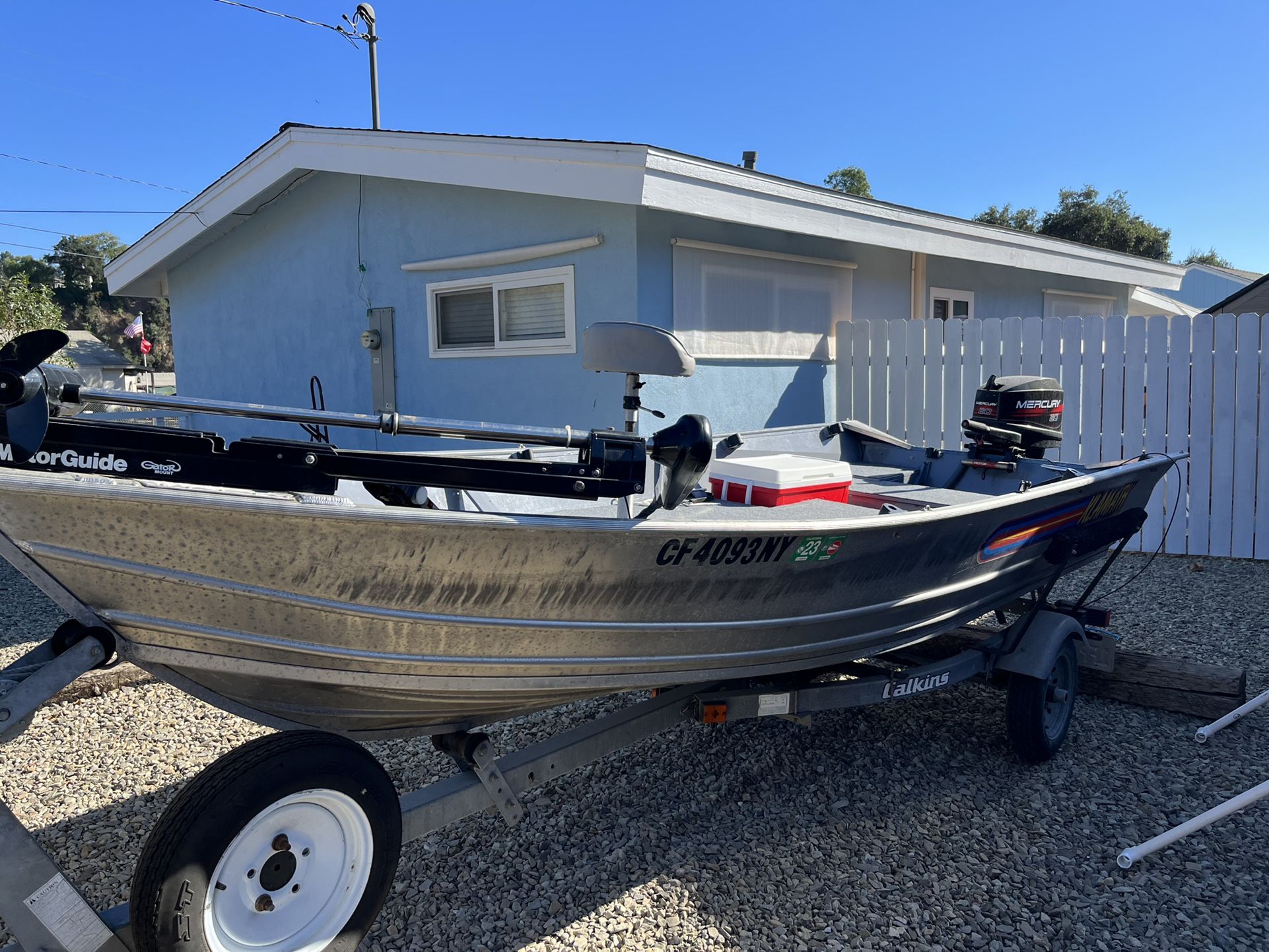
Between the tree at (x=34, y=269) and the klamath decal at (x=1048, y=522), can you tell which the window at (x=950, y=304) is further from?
the tree at (x=34, y=269)

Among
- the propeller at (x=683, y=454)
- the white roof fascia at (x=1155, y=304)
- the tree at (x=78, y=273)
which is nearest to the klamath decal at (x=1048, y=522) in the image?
the propeller at (x=683, y=454)

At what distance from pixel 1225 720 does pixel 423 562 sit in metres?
3.68

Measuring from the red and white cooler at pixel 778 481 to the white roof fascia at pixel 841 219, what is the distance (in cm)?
304

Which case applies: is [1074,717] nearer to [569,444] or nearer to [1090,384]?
[569,444]

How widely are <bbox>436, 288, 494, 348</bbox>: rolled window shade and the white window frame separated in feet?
0.17

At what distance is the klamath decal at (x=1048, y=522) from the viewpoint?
345cm

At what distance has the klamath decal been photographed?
11.3 feet

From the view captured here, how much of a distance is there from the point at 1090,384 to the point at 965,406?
3.47 ft

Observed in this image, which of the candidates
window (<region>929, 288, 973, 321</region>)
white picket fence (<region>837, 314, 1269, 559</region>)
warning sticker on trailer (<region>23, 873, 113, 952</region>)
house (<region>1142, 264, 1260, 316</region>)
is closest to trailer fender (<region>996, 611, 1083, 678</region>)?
warning sticker on trailer (<region>23, 873, 113, 952</region>)

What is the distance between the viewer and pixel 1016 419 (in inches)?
185

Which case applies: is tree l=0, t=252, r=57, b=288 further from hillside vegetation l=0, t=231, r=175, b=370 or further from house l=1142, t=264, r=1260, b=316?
house l=1142, t=264, r=1260, b=316

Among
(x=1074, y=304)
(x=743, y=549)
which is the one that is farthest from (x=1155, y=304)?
(x=743, y=549)

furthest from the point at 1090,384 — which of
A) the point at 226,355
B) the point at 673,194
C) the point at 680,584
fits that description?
the point at 226,355

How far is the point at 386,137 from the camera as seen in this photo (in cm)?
765
